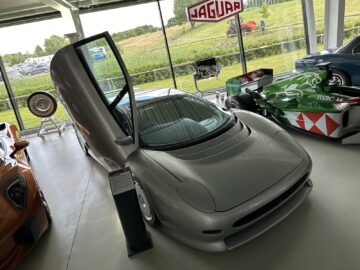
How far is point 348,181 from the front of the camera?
2.50 meters

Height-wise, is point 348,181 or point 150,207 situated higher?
point 150,207

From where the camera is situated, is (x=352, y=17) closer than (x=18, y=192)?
No

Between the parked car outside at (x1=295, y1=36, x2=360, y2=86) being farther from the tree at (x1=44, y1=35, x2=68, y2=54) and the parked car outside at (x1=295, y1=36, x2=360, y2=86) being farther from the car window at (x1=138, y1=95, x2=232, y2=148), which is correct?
the tree at (x1=44, y1=35, x2=68, y2=54)

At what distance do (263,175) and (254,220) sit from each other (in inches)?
12.0

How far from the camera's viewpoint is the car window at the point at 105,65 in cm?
241

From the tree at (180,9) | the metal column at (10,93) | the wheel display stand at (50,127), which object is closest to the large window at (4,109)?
the metal column at (10,93)

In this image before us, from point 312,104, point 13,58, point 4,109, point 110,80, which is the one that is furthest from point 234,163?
point 4,109

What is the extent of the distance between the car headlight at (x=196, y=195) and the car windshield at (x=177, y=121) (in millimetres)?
478

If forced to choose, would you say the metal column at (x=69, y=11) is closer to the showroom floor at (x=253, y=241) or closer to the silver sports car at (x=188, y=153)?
the silver sports car at (x=188, y=153)

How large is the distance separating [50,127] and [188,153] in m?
4.94

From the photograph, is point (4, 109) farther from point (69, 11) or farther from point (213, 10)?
point (213, 10)

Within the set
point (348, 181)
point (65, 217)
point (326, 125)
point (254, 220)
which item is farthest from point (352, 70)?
point (65, 217)

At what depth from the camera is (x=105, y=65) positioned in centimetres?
273

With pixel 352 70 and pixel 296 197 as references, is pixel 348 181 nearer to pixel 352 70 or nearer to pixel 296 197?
pixel 296 197
